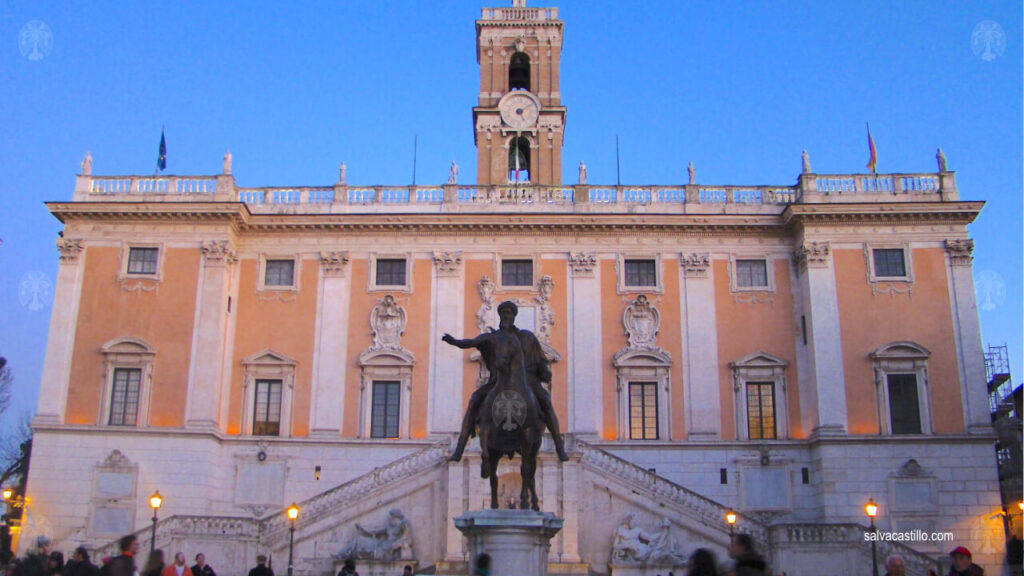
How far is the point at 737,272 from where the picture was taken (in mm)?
39062

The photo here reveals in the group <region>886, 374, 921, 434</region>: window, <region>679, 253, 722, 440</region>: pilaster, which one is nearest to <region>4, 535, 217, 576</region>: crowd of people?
<region>679, 253, 722, 440</region>: pilaster

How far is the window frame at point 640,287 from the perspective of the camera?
3869 centimetres

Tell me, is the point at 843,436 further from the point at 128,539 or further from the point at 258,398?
the point at 128,539

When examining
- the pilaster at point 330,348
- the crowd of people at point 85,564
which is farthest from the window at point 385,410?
the crowd of people at point 85,564

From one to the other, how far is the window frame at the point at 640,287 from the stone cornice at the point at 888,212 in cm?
537

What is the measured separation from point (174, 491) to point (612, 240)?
1872 cm

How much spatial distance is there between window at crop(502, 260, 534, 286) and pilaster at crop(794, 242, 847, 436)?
34.2 ft

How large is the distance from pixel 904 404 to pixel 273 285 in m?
24.2

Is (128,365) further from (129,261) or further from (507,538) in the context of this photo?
(507,538)

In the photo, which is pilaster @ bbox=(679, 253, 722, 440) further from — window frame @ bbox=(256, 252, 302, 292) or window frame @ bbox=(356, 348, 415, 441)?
window frame @ bbox=(256, 252, 302, 292)

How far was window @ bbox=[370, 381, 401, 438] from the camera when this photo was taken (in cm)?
3728

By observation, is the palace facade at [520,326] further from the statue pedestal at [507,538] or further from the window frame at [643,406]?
the statue pedestal at [507,538]

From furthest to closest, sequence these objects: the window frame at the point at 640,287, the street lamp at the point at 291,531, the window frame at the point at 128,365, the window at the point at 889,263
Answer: the window frame at the point at 640,287
the window at the point at 889,263
the window frame at the point at 128,365
the street lamp at the point at 291,531

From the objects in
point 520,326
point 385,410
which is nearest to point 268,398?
→ point 385,410
